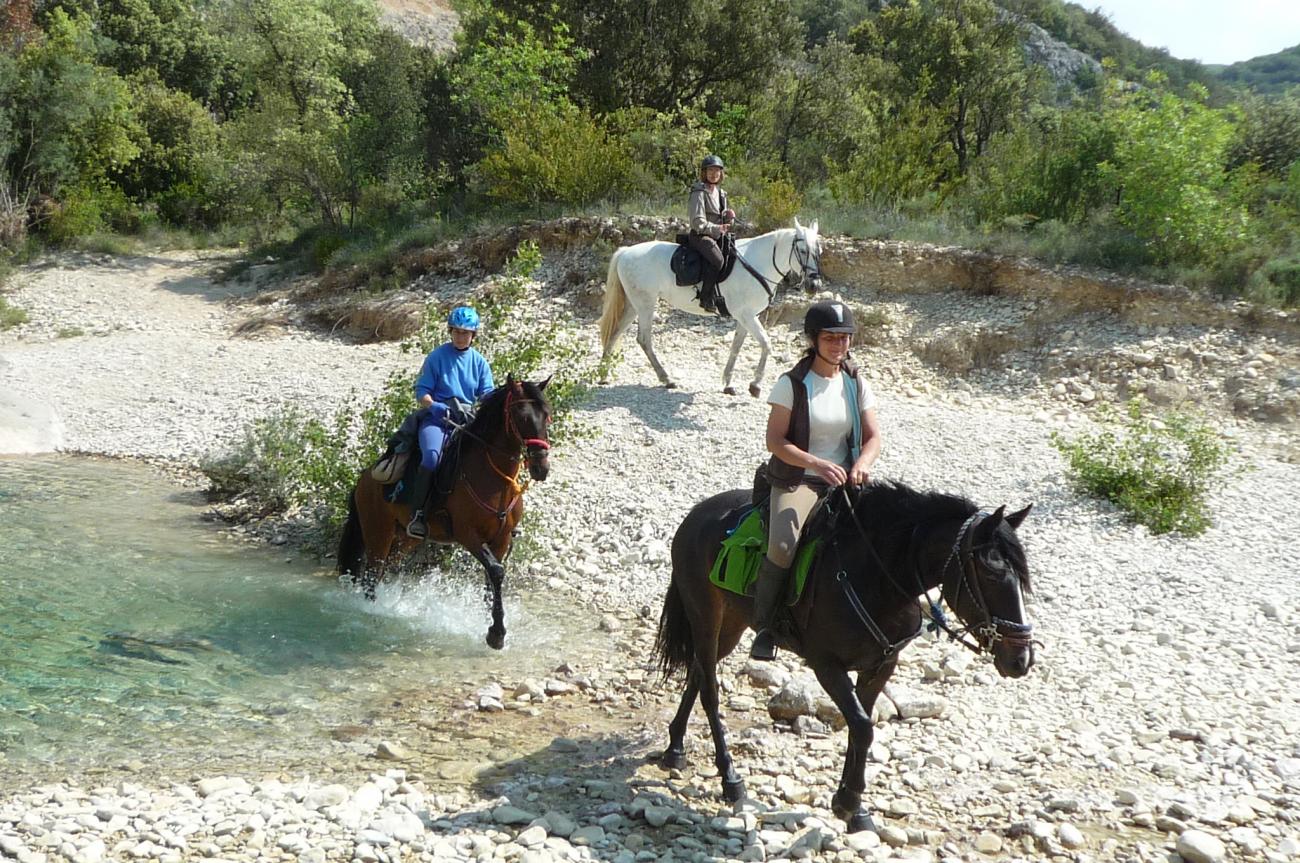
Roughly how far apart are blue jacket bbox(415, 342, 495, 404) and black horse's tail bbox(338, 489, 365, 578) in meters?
1.48

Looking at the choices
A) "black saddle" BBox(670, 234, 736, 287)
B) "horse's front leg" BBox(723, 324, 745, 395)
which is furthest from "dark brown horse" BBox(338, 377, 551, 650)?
"horse's front leg" BBox(723, 324, 745, 395)

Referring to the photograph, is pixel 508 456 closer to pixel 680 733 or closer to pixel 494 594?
pixel 494 594

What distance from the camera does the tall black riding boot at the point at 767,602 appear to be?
4977 millimetres

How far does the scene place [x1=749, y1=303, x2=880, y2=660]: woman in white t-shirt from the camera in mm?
4930

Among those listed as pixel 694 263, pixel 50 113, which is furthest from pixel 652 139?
pixel 50 113

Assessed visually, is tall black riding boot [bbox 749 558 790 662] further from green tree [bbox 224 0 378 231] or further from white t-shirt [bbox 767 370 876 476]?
green tree [bbox 224 0 378 231]

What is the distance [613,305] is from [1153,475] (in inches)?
309

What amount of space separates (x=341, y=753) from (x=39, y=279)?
23.6 metres

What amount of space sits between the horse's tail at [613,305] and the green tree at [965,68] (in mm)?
15152

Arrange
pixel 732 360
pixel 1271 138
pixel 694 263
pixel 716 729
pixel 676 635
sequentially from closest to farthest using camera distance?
pixel 716 729 → pixel 676 635 → pixel 694 263 → pixel 732 360 → pixel 1271 138

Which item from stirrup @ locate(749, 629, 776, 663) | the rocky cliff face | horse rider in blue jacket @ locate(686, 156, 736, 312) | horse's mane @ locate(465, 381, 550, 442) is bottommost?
stirrup @ locate(749, 629, 776, 663)

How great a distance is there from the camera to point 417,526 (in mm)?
7719

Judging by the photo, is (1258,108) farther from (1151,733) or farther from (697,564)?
(697,564)

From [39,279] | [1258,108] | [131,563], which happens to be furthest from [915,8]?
[131,563]
